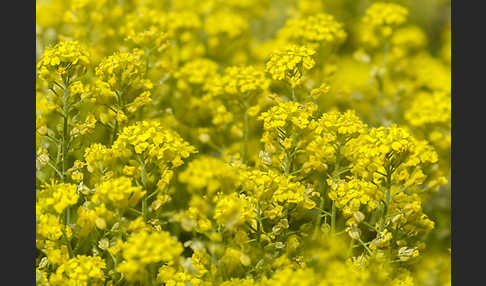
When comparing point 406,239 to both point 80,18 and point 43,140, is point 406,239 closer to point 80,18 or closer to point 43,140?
point 43,140

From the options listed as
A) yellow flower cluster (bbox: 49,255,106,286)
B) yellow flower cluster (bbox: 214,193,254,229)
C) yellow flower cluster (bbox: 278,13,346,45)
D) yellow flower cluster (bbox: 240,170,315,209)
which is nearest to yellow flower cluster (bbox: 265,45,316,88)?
yellow flower cluster (bbox: 278,13,346,45)

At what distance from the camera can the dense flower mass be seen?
6.62 ft

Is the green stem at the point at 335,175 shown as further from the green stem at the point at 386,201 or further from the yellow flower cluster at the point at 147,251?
the yellow flower cluster at the point at 147,251

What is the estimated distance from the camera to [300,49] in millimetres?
2451

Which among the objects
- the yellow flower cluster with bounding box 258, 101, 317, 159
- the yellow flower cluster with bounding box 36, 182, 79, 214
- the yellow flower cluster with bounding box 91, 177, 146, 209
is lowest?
the yellow flower cluster with bounding box 36, 182, 79, 214

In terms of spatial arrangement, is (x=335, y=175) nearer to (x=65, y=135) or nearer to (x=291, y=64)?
(x=291, y=64)

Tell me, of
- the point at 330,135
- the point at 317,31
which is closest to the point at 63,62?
the point at 330,135

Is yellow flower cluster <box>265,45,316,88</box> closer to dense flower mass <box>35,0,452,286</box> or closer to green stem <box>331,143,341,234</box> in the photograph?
dense flower mass <box>35,0,452,286</box>

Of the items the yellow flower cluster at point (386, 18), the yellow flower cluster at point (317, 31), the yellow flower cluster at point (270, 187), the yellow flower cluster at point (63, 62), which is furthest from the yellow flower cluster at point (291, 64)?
the yellow flower cluster at point (386, 18)

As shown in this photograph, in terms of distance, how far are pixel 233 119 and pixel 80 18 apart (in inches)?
32.8

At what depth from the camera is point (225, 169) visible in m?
1.98

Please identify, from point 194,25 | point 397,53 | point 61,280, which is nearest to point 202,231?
point 61,280

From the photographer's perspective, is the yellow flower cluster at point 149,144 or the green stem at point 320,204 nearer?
the yellow flower cluster at point 149,144

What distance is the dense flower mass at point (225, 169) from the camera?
2018 millimetres
